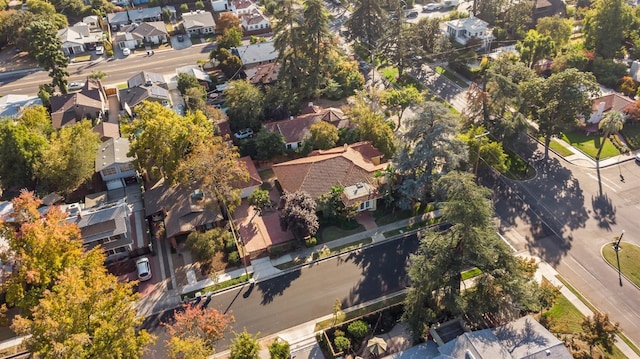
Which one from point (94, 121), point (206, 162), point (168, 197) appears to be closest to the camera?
point (206, 162)

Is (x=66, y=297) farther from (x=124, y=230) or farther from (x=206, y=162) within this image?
(x=206, y=162)

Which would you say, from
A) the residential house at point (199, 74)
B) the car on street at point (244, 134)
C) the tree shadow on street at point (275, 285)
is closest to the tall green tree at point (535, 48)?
the car on street at point (244, 134)

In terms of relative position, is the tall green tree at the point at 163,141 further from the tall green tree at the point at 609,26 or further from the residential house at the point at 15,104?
the tall green tree at the point at 609,26

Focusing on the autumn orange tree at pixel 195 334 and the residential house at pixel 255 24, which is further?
the residential house at pixel 255 24

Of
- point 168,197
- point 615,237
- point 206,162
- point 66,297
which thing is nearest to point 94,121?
point 168,197

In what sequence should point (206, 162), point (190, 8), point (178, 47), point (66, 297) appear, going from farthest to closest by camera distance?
point (190, 8), point (178, 47), point (206, 162), point (66, 297)

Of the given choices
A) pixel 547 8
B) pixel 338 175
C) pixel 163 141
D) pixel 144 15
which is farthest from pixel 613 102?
pixel 144 15
